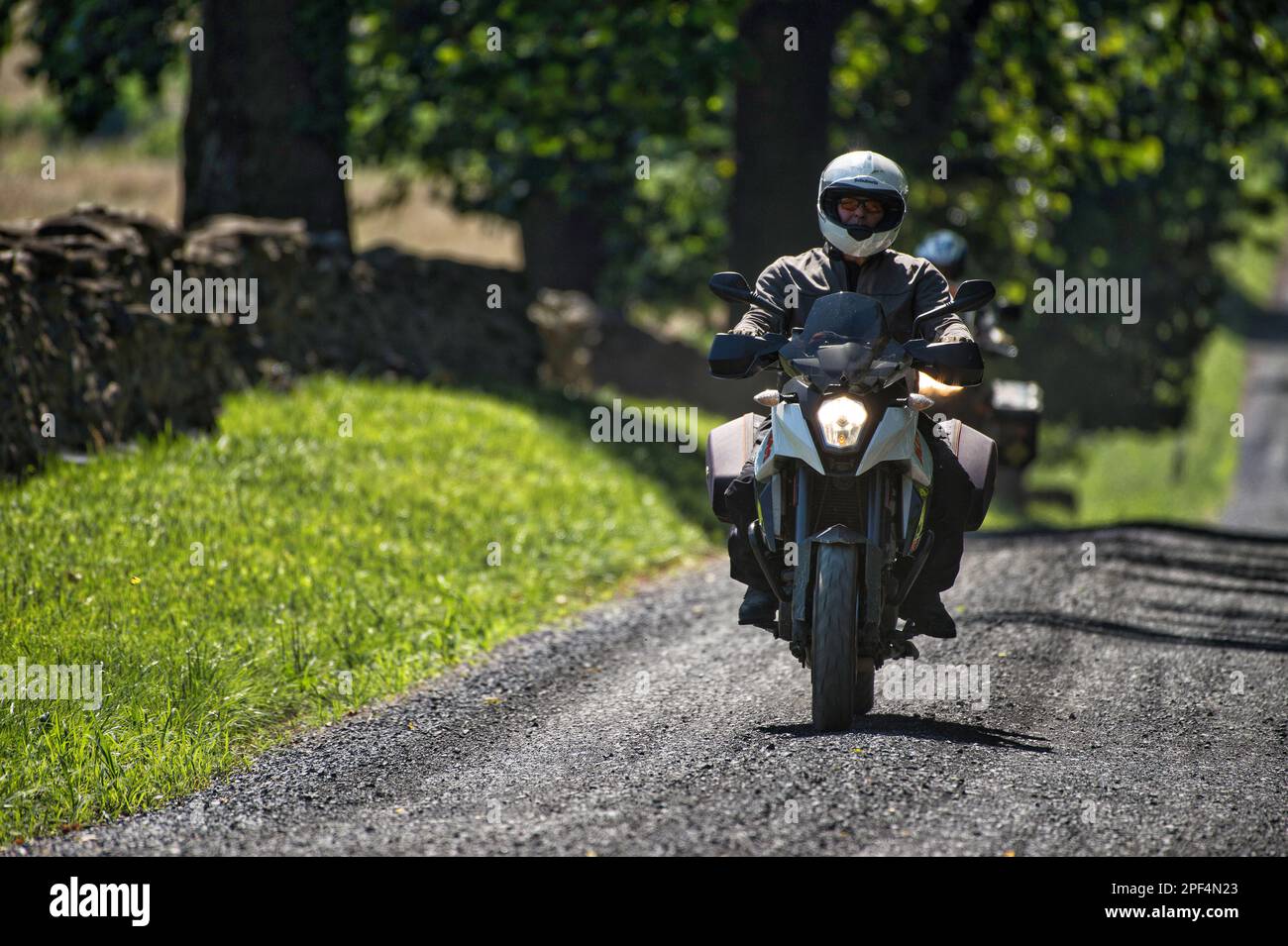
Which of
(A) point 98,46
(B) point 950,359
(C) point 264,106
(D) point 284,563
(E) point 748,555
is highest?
(A) point 98,46

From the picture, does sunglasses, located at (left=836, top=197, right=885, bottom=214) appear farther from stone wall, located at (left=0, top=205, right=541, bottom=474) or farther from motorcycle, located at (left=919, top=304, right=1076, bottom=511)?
stone wall, located at (left=0, top=205, right=541, bottom=474)

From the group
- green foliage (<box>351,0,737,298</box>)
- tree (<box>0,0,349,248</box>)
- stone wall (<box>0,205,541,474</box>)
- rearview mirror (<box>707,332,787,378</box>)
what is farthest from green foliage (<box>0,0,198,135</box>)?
rearview mirror (<box>707,332,787,378</box>)

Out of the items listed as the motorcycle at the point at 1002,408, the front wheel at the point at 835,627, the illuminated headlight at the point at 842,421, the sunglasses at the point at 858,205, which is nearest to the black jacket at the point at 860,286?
the sunglasses at the point at 858,205

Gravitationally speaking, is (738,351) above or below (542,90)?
below

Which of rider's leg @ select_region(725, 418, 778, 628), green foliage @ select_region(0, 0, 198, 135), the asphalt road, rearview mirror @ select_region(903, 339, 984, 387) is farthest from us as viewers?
green foliage @ select_region(0, 0, 198, 135)

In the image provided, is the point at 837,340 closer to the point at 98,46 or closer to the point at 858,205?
the point at 858,205

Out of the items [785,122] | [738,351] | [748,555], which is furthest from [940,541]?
[785,122]

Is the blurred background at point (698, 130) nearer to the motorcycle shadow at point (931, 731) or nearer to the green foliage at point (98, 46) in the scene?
the green foliage at point (98, 46)

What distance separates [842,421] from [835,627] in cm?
85

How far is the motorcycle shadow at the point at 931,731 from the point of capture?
652 centimetres

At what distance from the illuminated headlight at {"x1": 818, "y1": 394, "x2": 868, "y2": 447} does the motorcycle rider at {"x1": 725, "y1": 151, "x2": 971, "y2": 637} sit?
2.14 ft

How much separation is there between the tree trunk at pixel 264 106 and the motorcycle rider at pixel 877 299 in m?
8.95

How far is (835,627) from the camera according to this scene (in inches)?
251

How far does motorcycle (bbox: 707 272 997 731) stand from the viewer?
20.8 feet
